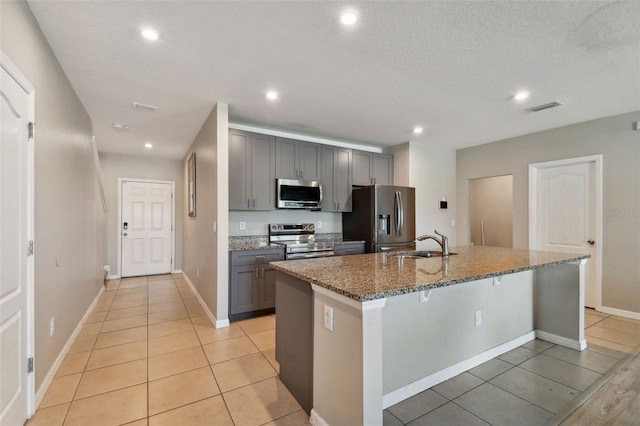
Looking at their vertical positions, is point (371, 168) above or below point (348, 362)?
above

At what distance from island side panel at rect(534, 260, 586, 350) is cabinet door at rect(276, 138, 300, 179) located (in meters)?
3.15

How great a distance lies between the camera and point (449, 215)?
5.52 m

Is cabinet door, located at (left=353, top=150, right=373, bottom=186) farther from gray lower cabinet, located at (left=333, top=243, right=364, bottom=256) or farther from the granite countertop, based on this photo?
the granite countertop

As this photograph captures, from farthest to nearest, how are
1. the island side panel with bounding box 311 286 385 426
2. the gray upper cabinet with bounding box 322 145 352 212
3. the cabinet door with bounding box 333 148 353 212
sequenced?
the cabinet door with bounding box 333 148 353 212 → the gray upper cabinet with bounding box 322 145 352 212 → the island side panel with bounding box 311 286 385 426

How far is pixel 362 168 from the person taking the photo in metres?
4.98

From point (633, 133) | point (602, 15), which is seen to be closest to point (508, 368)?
point (602, 15)

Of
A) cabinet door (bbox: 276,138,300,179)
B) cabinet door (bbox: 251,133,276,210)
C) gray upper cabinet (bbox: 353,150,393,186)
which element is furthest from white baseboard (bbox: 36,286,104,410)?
gray upper cabinet (bbox: 353,150,393,186)

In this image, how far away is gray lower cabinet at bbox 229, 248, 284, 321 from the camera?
3.44 meters

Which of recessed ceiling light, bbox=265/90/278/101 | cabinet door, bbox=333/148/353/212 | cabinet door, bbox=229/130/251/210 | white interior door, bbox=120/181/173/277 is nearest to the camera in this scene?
recessed ceiling light, bbox=265/90/278/101

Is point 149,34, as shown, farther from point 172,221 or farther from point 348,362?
point 172,221

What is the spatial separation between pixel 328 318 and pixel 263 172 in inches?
110

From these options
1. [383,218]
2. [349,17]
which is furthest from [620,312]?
[349,17]

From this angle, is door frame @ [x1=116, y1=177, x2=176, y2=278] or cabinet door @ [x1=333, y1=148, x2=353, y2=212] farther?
door frame @ [x1=116, y1=177, x2=176, y2=278]

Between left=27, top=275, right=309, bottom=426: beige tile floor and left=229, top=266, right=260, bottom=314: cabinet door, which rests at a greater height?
left=229, top=266, right=260, bottom=314: cabinet door
